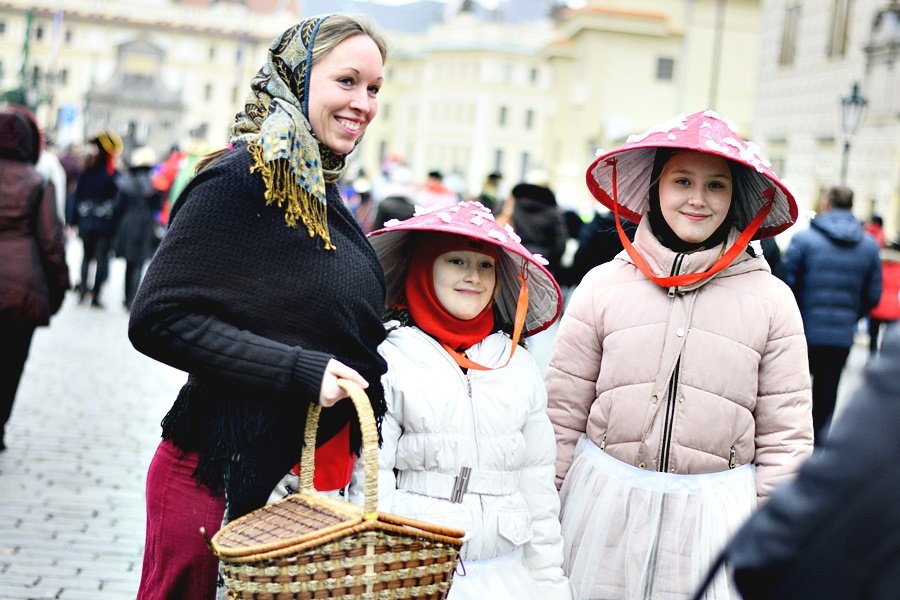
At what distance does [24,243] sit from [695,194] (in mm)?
4742

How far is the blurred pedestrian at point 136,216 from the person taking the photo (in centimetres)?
1602

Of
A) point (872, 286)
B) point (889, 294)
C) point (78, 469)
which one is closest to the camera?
point (78, 469)

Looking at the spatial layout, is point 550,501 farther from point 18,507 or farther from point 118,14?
point 118,14

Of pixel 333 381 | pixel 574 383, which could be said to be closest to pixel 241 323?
pixel 333 381

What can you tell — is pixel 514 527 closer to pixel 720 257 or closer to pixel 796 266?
pixel 720 257

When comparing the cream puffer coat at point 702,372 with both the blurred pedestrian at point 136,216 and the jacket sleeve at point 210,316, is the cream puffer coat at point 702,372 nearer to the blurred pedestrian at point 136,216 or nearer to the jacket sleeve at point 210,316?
the jacket sleeve at point 210,316

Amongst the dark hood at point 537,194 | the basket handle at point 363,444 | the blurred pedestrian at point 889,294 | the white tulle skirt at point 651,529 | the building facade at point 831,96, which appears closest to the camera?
the basket handle at point 363,444

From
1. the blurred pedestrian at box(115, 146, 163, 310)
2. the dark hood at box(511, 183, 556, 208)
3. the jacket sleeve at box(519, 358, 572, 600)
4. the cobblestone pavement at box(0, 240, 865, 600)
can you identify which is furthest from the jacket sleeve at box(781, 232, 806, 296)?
the blurred pedestrian at box(115, 146, 163, 310)

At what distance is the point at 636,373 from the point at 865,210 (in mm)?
24594

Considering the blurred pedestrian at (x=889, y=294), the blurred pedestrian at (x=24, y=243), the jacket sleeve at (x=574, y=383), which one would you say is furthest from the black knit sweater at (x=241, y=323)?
the blurred pedestrian at (x=889, y=294)

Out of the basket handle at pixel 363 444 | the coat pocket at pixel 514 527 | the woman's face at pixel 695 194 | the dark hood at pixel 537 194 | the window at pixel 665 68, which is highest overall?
the window at pixel 665 68

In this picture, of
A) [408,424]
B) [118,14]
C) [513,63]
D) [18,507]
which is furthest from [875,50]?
[118,14]

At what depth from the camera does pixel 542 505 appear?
12.3 feet

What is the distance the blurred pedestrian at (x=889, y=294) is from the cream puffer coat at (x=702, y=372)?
12.0 meters
